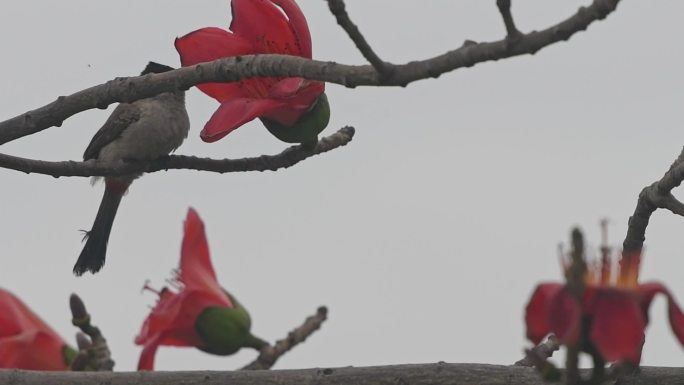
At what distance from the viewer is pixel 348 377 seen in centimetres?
222

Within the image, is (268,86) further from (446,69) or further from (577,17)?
(577,17)

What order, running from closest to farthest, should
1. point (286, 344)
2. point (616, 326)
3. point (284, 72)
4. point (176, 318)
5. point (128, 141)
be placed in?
point (616, 326) < point (176, 318) < point (286, 344) < point (284, 72) < point (128, 141)

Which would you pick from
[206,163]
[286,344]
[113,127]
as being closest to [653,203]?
[206,163]

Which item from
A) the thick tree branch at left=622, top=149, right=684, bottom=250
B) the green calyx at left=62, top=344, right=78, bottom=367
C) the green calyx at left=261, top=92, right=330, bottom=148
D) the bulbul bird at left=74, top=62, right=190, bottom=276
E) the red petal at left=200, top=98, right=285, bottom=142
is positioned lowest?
the green calyx at left=62, top=344, right=78, bottom=367

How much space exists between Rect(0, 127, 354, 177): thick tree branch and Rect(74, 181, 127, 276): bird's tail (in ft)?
12.0

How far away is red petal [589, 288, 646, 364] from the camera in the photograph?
1471 mm

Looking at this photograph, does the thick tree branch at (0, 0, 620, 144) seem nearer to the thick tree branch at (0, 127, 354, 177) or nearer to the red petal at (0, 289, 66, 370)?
the thick tree branch at (0, 127, 354, 177)

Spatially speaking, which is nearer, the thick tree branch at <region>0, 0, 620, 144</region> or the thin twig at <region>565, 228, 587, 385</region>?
the thin twig at <region>565, 228, 587, 385</region>

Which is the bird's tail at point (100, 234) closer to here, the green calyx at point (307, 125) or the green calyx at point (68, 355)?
the green calyx at point (307, 125)

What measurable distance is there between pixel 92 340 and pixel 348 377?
1.42 ft

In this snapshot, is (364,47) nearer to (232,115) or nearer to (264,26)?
(232,115)

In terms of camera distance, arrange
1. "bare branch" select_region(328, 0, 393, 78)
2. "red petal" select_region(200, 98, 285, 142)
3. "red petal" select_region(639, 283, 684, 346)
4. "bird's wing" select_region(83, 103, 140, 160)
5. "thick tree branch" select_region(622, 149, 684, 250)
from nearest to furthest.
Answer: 1. "red petal" select_region(639, 283, 684, 346)
2. "bare branch" select_region(328, 0, 393, 78)
3. "red petal" select_region(200, 98, 285, 142)
4. "thick tree branch" select_region(622, 149, 684, 250)
5. "bird's wing" select_region(83, 103, 140, 160)

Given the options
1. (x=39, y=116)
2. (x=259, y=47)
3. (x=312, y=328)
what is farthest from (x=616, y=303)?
(x=39, y=116)

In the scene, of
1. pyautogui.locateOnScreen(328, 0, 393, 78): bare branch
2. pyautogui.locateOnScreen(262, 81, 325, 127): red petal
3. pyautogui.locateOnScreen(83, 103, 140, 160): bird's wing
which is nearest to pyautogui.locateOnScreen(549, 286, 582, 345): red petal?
pyautogui.locateOnScreen(328, 0, 393, 78): bare branch
